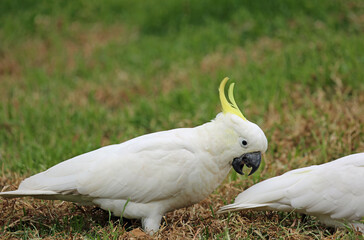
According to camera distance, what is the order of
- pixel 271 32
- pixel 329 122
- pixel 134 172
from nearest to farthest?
pixel 134 172, pixel 329 122, pixel 271 32

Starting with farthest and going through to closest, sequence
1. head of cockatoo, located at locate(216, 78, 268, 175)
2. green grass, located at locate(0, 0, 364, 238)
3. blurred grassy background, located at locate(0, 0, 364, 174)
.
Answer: blurred grassy background, located at locate(0, 0, 364, 174) < green grass, located at locate(0, 0, 364, 238) < head of cockatoo, located at locate(216, 78, 268, 175)

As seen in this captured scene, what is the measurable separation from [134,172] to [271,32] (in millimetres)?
4609

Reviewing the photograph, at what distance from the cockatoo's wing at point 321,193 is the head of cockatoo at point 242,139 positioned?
0.73 ft

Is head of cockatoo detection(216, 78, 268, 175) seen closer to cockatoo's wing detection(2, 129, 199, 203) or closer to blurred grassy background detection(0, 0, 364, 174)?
cockatoo's wing detection(2, 129, 199, 203)

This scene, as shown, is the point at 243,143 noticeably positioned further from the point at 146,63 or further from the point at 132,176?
the point at 146,63

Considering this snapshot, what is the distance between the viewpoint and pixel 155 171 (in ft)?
9.01

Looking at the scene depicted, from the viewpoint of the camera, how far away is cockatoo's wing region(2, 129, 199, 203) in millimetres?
2727

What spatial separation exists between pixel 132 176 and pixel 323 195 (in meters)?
1.11

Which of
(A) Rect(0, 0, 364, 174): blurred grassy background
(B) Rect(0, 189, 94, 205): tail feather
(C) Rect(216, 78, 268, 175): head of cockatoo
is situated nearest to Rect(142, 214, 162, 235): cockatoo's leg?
(B) Rect(0, 189, 94, 205): tail feather

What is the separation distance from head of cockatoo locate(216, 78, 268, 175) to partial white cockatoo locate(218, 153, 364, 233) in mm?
224

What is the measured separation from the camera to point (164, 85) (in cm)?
591

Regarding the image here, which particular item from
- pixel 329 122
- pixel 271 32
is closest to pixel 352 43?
pixel 271 32

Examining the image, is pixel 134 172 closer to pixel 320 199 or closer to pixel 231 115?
pixel 231 115

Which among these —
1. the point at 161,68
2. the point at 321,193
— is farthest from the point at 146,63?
the point at 321,193
